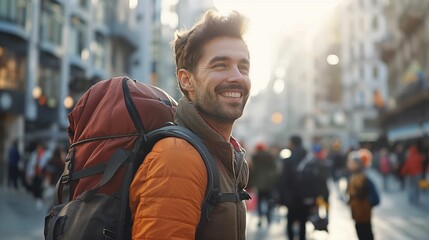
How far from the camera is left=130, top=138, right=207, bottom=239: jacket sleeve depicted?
207 centimetres

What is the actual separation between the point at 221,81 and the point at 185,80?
0.65 feet

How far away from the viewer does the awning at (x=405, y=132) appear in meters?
39.4

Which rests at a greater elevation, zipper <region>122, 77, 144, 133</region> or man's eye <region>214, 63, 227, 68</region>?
man's eye <region>214, 63, 227, 68</region>

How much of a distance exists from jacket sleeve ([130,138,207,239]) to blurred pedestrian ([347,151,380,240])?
610 cm

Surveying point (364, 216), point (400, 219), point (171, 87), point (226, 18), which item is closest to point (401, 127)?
point (171, 87)

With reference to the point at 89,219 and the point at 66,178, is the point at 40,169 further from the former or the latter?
the point at 89,219

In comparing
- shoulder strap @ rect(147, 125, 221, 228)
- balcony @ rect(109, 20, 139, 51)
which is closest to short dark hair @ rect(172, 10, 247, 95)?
shoulder strap @ rect(147, 125, 221, 228)

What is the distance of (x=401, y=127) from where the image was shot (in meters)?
48.2

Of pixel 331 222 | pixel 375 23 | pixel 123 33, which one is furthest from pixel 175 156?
pixel 375 23

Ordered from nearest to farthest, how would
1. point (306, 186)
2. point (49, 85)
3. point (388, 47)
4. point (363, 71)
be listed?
point (306, 186) → point (49, 85) → point (388, 47) → point (363, 71)

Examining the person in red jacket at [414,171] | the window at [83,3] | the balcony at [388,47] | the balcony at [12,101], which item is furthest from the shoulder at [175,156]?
the balcony at [388,47]

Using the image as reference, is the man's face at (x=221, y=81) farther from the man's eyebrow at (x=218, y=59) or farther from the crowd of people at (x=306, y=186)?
the crowd of people at (x=306, y=186)

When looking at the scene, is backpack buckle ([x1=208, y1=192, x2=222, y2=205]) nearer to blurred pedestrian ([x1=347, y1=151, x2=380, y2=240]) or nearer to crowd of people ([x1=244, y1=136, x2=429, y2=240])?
crowd of people ([x1=244, y1=136, x2=429, y2=240])

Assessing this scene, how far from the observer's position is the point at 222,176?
7.63ft
